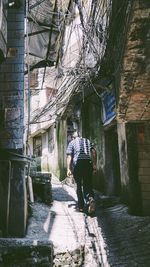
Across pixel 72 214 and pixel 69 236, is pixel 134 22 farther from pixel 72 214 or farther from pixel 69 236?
pixel 72 214

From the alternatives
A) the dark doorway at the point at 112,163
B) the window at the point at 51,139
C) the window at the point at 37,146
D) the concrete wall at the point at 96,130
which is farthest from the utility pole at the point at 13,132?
the window at the point at 37,146

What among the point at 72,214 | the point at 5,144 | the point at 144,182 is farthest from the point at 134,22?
the point at 72,214

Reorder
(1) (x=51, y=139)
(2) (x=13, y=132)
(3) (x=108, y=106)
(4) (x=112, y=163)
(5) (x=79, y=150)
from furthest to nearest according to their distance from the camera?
(1) (x=51, y=139), (4) (x=112, y=163), (3) (x=108, y=106), (5) (x=79, y=150), (2) (x=13, y=132)

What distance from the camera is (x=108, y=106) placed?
9258mm

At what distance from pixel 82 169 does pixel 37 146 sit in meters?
15.1

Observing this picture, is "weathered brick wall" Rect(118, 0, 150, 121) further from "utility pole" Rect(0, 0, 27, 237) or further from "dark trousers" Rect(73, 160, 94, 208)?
"utility pole" Rect(0, 0, 27, 237)

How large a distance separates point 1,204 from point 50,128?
46.0 ft

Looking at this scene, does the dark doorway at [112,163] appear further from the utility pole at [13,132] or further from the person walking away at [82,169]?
the utility pole at [13,132]

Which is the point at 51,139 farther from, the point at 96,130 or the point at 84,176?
the point at 84,176

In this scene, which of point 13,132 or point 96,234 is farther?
point 96,234

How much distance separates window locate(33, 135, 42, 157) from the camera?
21603mm

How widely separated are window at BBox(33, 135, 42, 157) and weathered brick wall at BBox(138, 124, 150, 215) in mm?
14590

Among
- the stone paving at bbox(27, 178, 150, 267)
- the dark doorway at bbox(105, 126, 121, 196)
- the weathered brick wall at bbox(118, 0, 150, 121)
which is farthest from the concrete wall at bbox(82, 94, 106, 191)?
the weathered brick wall at bbox(118, 0, 150, 121)

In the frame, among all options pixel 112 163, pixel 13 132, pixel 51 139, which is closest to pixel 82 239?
pixel 13 132
